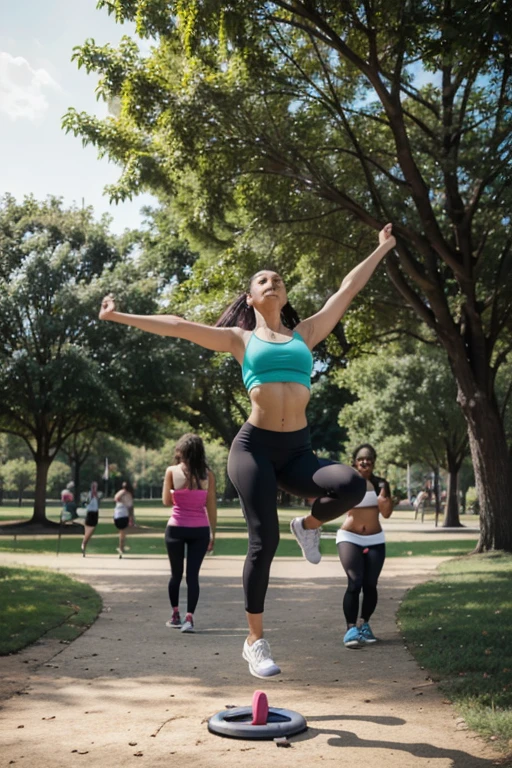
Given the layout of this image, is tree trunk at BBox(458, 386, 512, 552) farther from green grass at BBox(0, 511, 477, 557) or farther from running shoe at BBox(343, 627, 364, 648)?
running shoe at BBox(343, 627, 364, 648)

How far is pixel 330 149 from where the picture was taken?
16.9 metres

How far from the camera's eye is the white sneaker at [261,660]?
5.04 meters

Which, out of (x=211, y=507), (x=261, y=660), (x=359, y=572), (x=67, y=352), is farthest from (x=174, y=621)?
(x=67, y=352)

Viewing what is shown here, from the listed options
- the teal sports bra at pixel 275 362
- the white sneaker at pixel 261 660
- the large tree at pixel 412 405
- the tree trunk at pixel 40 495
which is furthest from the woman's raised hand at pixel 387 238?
the tree trunk at pixel 40 495

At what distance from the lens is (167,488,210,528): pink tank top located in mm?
10070

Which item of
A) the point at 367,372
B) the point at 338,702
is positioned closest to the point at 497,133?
the point at 338,702

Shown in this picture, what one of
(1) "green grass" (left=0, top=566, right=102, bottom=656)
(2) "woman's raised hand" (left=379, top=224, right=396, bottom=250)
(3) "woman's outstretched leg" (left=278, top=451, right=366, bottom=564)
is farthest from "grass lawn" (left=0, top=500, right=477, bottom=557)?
(3) "woman's outstretched leg" (left=278, top=451, right=366, bottom=564)

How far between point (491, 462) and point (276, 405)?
46.9 feet

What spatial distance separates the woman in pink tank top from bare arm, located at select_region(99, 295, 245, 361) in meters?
4.68

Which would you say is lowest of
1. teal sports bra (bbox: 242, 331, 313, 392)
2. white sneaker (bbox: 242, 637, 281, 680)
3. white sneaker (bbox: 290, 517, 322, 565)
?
white sneaker (bbox: 242, 637, 281, 680)

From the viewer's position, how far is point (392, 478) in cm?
6994

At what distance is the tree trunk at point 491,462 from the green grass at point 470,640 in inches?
146

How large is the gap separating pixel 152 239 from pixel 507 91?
97.5 ft

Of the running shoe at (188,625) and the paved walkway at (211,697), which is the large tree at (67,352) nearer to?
the paved walkway at (211,697)
